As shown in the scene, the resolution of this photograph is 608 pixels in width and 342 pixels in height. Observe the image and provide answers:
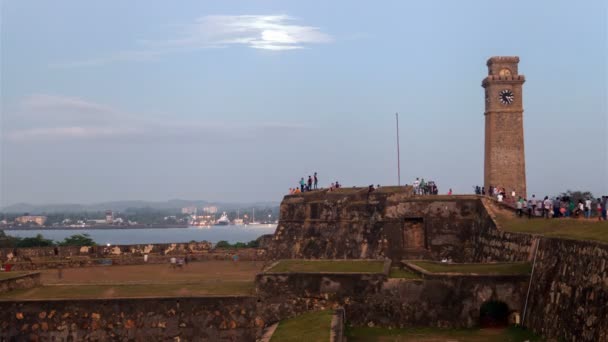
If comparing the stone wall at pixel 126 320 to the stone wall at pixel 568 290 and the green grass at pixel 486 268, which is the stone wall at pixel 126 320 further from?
the stone wall at pixel 568 290

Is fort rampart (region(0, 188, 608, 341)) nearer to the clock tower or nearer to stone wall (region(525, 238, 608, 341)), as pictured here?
stone wall (region(525, 238, 608, 341))

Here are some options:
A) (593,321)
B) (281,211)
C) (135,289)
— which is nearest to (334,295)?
(135,289)

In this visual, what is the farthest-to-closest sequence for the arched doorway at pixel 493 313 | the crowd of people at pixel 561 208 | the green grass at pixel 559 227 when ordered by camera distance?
1. the crowd of people at pixel 561 208
2. the arched doorway at pixel 493 313
3. the green grass at pixel 559 227

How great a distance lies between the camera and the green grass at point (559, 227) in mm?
16234

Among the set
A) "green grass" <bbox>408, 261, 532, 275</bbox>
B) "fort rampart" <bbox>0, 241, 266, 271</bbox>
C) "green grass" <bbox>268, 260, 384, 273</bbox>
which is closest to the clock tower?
"fort rampart" <bbox>0, 241, 266, 271</bbox>

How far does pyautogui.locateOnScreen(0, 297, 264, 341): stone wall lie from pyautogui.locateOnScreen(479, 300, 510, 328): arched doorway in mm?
5148

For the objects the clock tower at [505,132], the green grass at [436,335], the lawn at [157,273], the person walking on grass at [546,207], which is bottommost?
the green grass at [436,335]

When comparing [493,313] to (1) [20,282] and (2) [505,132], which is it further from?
(2) [505,132]

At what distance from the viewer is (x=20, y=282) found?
20375mm

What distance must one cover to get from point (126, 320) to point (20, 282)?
4.09 metres

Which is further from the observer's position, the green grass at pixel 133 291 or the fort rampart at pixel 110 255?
the fort rampart at pixel 110 255

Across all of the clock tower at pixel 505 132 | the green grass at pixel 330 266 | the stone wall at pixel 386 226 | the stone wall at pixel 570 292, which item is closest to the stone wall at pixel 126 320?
the green grass at pixel 330 266

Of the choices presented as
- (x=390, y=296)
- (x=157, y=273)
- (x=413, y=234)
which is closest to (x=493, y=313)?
(x=390, y=296)

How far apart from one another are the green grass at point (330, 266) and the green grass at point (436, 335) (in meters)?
1.68
